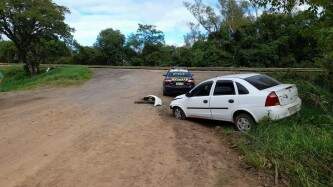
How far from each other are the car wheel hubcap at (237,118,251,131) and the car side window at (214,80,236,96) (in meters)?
0.85

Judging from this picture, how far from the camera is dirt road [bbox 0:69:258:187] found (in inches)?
376

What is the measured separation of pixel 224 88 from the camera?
47.4 feet

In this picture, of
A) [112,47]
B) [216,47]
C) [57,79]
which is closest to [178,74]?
[57,79]

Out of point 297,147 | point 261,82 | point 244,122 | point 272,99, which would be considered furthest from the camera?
point 261,82

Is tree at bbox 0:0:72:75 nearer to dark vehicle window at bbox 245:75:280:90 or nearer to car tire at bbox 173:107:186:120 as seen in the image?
car tire at bbox 173:107:186:120

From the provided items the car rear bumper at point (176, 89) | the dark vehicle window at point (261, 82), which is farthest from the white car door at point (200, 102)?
the car rear bumper at point (176, 89)

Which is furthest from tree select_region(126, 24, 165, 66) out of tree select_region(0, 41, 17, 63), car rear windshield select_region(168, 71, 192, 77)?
car rear windshield select_region(168, 71, 192, 77)

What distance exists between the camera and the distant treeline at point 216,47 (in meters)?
51.4

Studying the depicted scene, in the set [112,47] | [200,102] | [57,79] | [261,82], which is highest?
[261,82]

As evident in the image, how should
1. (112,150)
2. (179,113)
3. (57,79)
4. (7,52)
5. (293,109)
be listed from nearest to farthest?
(112,150)
(293,109)
(179,113)
(57,79)
(7,52)

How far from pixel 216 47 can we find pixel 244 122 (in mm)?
43284

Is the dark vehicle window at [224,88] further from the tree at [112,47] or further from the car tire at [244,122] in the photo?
the tree at [112,47]

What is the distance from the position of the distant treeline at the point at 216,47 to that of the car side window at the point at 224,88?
1053 inches

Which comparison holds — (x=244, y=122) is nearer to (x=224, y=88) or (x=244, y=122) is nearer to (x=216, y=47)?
(x=224, y=88)
